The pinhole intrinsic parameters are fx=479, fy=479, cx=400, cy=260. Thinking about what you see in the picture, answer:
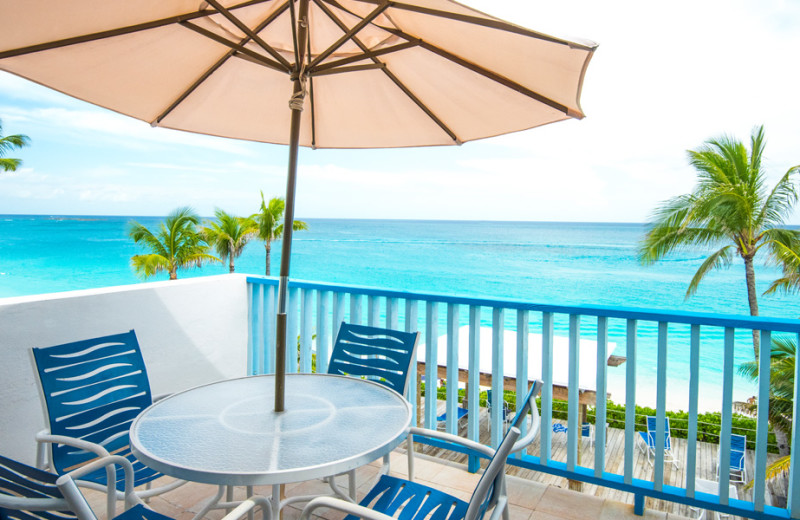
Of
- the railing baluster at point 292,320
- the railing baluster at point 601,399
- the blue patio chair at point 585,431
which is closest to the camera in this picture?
the railing baluster at point 601,399

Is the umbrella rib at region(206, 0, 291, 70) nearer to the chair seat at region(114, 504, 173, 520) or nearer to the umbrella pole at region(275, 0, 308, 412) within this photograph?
the umbrella pole at region(275, 0, 308, 412)

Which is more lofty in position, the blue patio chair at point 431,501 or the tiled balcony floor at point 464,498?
the blue patio chair at point 431,501

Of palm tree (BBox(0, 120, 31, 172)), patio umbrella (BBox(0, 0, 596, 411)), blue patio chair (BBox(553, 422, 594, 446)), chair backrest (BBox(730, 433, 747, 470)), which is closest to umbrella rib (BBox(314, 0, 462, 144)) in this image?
patio umbrella (BBox(0, 0, 596, 411))

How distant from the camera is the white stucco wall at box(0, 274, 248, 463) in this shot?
2.62 metres

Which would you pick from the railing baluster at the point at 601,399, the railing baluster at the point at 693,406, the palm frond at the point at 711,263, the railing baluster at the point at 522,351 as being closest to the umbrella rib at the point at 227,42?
the railing baluster at the point at 522,351

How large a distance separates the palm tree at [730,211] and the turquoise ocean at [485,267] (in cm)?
722

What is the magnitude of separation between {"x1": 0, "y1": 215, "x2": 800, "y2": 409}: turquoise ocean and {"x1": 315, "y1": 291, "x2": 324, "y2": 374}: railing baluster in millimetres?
21906

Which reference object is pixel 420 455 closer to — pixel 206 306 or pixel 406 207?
pixel 206 306

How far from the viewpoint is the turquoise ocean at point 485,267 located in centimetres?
3069

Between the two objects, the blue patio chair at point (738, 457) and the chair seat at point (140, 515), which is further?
the blue patio chair at point (738, 457)

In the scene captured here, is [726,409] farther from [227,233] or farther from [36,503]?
[227,233]

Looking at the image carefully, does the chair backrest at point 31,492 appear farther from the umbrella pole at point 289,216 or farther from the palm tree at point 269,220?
the palm tree at point 269,220

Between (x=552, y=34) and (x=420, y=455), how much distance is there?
2.51 metres

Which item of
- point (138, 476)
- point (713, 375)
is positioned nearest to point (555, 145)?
point (713, 375)
